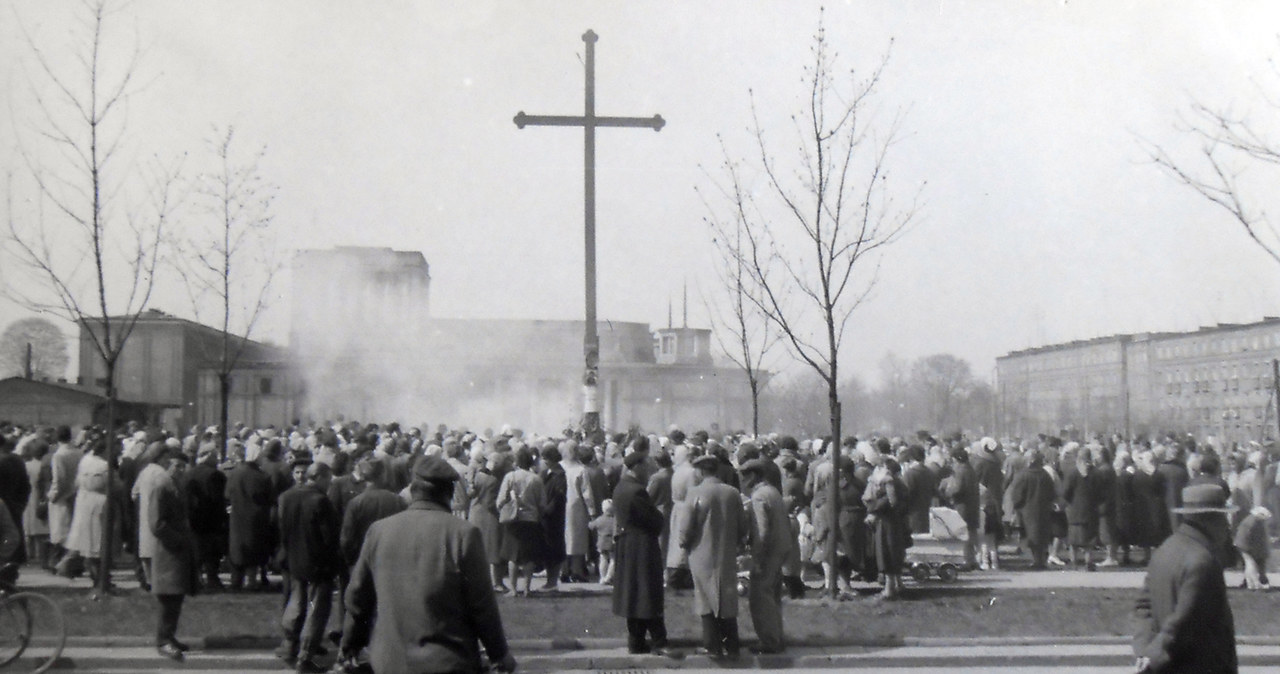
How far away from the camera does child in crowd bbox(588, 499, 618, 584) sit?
14273mm

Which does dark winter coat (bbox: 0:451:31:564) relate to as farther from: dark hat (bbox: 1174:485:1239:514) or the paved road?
dark hat (bbox: 1174:485:1239:514)

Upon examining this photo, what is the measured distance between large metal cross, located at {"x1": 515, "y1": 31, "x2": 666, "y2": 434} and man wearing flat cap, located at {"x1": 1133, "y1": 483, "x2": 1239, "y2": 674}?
603 inches

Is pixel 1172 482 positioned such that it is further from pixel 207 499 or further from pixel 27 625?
pixel 27 625

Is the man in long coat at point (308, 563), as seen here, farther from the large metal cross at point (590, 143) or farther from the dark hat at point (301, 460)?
the large metal cross at point (590, 143)

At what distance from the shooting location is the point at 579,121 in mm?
20469

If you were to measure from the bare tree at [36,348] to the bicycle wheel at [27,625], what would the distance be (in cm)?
7550

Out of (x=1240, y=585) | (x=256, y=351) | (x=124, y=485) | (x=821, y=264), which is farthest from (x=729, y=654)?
(x=256, y=351)

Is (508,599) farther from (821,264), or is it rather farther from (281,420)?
(281,420)

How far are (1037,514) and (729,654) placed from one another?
28.5ft

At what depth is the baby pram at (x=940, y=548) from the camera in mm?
15203

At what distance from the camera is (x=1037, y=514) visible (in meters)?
17.2

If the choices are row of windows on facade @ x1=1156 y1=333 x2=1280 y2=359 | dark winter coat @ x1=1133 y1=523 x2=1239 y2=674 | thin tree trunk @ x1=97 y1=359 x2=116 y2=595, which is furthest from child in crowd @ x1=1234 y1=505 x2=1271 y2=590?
row of windows on facade @ x1=1156 y1=333 x2=1280 y2=359

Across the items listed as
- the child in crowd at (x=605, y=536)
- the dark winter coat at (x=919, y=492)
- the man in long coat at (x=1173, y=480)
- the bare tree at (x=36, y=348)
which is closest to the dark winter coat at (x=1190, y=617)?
the child in crowd at (x=605, y=536)

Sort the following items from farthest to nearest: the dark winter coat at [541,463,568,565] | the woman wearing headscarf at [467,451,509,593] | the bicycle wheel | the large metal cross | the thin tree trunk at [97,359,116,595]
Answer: the large metal cross
the dark winter coat at [541,463,568,565]
the woman wearing headscarf at [467,451,509,593]
the thin tree trunk at [97,359,116,595]
the bicycle wheel
